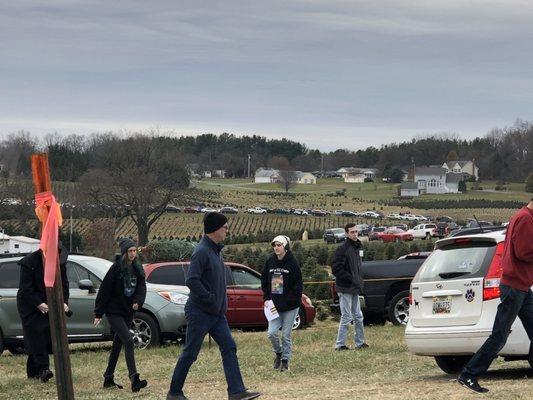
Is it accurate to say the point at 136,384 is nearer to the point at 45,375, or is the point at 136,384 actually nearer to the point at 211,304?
the point at 45,375

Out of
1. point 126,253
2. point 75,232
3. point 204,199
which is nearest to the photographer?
point 126,253

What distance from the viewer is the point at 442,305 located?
11.3 m

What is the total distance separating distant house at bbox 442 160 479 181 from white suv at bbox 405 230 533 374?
536 feet

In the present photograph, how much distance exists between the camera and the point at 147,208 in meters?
82.8

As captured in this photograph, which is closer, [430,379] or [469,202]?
[430,379]

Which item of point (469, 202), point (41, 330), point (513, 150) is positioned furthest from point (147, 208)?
point (513, 150)

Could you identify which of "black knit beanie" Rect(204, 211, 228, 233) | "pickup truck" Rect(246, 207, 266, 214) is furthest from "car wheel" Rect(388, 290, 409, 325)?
"pickup truck" Rect(246, 207, 266, 214)

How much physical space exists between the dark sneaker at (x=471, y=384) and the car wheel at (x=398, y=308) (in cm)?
1038

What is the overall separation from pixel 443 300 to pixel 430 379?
98 cm

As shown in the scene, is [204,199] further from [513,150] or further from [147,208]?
[513,150]

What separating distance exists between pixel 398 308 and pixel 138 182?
207 ft

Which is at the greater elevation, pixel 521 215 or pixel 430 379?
pixel 521 215

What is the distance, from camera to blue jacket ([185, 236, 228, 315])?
394 inches

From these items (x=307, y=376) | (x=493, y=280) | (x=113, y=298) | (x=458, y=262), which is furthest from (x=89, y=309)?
(x=493, y=280)
